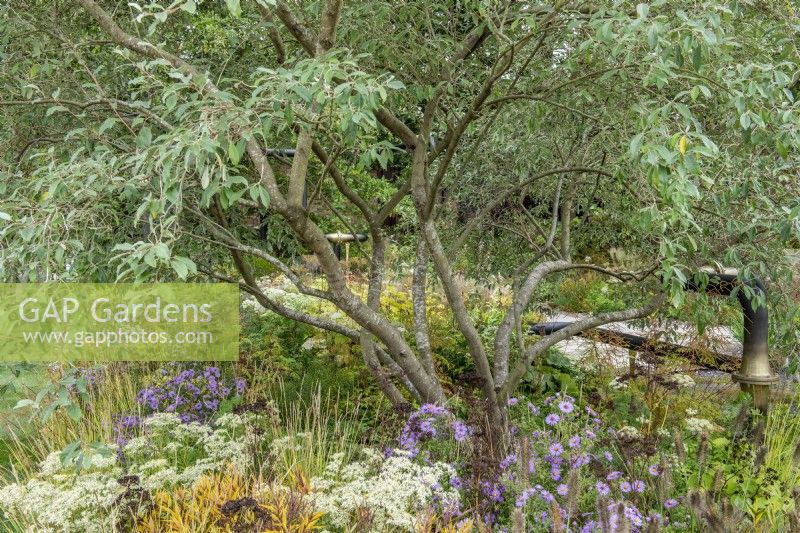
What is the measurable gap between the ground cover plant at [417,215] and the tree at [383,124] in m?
0.02

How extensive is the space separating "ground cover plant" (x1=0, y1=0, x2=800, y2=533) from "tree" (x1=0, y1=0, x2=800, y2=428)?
0.02 m

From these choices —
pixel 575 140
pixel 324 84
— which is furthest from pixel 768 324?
pixel 324 84

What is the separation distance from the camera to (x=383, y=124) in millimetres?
3801

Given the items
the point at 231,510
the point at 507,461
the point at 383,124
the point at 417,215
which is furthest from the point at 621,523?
the point at 383,124

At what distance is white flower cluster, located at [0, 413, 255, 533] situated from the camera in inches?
110

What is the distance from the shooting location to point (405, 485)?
2676 mm

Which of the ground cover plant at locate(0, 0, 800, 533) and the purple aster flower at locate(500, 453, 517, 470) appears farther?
the purple aster flower at locate(500, 453, 517, 470)

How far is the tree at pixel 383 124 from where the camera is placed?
7.64 ft

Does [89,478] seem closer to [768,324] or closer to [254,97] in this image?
[254,97]

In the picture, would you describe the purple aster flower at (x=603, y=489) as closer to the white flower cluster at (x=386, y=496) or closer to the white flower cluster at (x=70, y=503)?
the white flower cluster at (x=386, y=496)

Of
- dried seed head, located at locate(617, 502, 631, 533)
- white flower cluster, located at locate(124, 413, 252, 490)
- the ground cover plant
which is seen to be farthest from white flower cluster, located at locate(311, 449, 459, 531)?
dried seed head, located at locate(617, 502, 631, 533)

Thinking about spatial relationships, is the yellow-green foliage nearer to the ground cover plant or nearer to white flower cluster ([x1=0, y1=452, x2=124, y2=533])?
the ground cover plant

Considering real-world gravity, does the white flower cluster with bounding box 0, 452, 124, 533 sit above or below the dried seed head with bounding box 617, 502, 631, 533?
below

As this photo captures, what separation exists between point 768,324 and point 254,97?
3161mm
